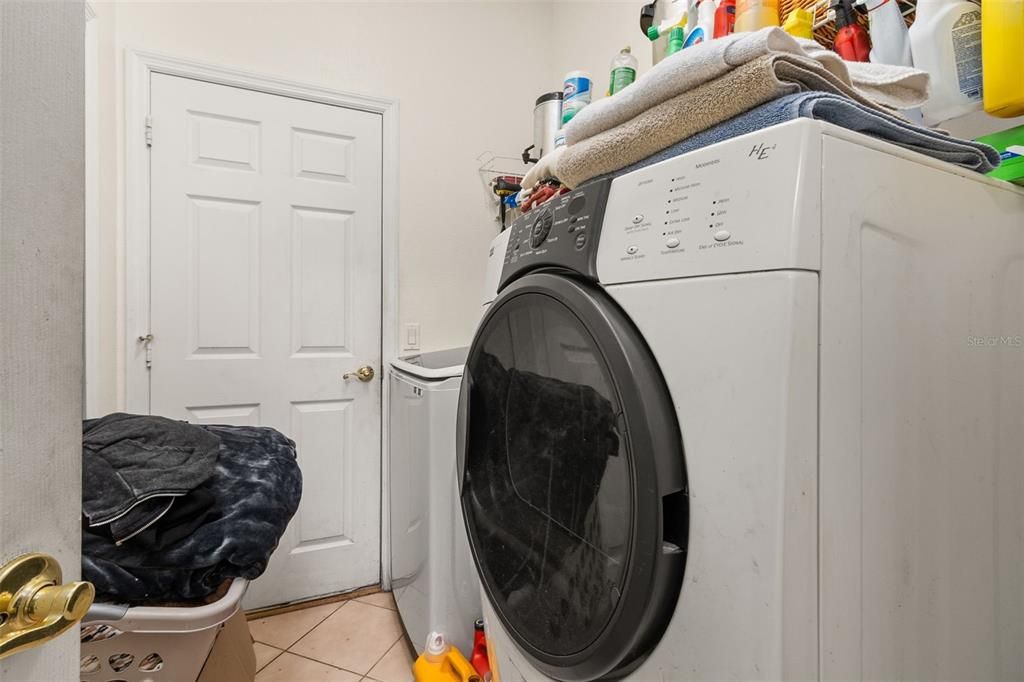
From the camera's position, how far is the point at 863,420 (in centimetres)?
46

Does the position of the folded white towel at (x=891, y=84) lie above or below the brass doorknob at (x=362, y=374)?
above

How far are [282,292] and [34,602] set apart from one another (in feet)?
5.26

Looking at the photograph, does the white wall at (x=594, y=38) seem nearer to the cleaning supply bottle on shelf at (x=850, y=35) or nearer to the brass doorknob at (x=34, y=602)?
the cleaning supply bottle on shelf at (x=850, y=35)

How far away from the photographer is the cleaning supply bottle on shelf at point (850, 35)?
Answer: 0.88 m

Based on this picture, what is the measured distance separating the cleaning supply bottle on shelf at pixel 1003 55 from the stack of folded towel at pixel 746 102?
0.10 metres

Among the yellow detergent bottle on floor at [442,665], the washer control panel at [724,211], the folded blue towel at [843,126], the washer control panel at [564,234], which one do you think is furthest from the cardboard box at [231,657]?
the folded blue towel at [843,126]

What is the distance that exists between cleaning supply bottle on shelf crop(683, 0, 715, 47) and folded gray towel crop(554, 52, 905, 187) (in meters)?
0.61

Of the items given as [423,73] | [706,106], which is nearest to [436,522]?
[706,106]

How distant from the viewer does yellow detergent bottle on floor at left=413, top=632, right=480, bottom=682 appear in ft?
4.03

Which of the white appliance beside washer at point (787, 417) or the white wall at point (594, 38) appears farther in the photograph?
the white wall at point (594, 38)

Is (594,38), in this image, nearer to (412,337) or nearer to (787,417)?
(412,337)

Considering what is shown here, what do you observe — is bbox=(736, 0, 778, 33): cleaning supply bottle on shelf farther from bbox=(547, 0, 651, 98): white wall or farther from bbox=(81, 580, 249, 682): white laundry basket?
bbox=(81, 580, 249, 682): white laundry basket

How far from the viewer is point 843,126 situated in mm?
525

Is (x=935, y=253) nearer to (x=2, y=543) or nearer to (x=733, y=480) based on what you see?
(x=733, y=480)
